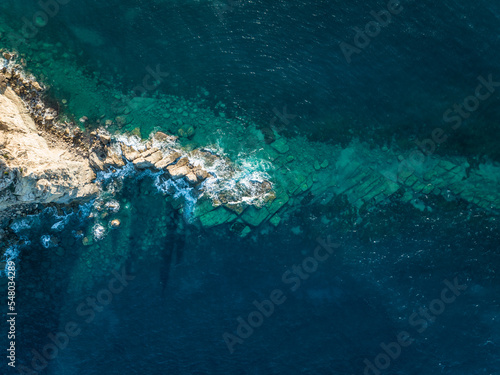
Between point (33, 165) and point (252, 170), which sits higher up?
point (252, 170)

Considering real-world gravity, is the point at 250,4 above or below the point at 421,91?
below

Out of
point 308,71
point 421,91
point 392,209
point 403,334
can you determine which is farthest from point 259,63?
point 403,334

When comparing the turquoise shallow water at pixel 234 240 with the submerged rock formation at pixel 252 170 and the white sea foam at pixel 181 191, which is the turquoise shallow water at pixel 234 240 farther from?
the submerged rock formation at pixel 252 170

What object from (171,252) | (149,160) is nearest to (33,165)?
(149,160)

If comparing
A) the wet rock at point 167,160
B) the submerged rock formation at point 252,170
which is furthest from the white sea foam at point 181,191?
the wet rock at point 167,160

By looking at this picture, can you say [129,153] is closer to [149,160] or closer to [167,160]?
[149,160]

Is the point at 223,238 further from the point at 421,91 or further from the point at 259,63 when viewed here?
the point at 421,91

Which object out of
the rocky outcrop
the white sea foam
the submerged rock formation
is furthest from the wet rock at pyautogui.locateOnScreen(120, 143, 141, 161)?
the rocky outcrop

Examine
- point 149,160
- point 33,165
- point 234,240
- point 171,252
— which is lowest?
point 171,252
